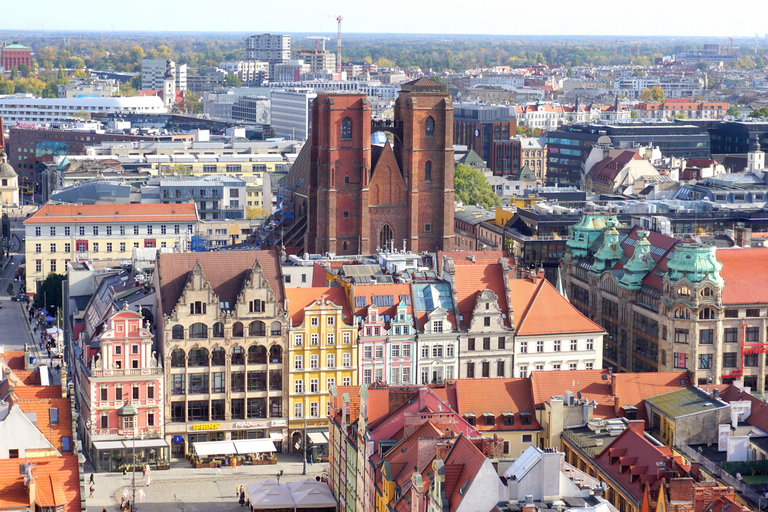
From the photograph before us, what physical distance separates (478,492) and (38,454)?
2999 centimetres

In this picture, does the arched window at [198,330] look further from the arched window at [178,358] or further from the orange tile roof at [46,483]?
the orange tile roof at [46,483]

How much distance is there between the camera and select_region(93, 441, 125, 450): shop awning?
131875 mm

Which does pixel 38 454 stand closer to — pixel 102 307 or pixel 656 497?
pixel 656 497

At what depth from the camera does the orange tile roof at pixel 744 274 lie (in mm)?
152625

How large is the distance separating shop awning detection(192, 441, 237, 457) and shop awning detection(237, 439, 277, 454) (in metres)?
0.59

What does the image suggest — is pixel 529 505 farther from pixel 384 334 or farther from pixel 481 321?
pixel 481 321

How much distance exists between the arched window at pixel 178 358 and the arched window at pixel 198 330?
72.3 inches

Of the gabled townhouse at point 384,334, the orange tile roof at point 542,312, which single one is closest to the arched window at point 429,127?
the orange tile roof at point 542,312

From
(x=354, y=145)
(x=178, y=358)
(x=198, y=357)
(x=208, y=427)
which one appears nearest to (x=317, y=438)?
(x=208, y=427)

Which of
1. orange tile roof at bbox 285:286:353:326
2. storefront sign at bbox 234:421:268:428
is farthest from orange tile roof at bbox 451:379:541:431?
storefront sign at bbox 234:421:268:428

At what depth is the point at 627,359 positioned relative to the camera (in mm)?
161250

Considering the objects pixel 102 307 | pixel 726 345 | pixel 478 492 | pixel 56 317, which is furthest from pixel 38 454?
pixel 56 317

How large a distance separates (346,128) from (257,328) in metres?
63.0

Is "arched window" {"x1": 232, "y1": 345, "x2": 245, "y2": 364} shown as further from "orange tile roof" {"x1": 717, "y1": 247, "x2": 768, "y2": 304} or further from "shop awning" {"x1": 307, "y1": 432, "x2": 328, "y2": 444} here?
"orange tile roof" {"x1": 717, "y1": 247, "x2": 768, "y2": 304}
